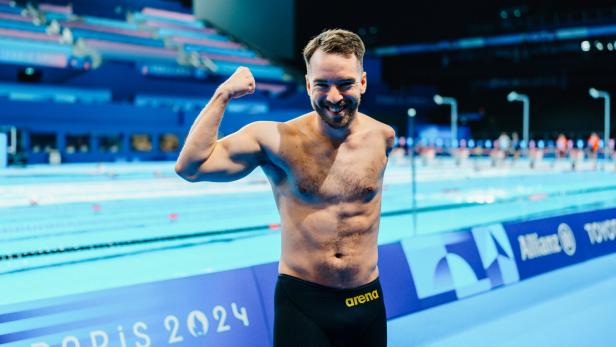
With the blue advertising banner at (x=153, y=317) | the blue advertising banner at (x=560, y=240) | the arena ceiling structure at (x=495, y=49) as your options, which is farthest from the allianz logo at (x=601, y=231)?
the arena ceiling structure at (x=495, y=49)

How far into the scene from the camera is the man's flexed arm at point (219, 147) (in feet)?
6.33

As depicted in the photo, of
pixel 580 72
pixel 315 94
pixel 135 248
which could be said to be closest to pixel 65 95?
pixel 135 248

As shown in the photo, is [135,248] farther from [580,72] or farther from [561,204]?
[580,72]

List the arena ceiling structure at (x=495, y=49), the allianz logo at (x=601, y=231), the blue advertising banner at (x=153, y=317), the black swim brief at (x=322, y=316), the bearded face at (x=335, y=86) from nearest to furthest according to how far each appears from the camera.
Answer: the bearded face at (x=335, y=86) → the black swim brief at (x=322, y=316) → the blue advertising banner at (x=153, y=317) → the allianz logo at (x=601, y=231) → the arena ceiling structure at (x=495, y=49)

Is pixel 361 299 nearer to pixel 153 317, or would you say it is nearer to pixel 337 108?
pixel 337 108

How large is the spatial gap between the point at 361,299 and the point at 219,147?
0.72 meters

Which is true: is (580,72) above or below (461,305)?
above

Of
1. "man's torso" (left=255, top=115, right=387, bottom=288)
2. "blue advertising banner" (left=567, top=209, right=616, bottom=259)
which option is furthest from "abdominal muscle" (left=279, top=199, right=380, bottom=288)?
"blue advertising banner" (left=567, top=209, right=616, bottom=259)

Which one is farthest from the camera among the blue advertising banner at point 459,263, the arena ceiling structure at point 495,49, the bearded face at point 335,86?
the arena ceiling structure at point 495,49

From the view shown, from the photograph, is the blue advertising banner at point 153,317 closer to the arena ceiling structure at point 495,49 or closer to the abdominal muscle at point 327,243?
the abdominal muscle at point 327,243

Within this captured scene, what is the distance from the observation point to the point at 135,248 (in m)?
6.63

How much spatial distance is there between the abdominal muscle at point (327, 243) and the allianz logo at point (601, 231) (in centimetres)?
541

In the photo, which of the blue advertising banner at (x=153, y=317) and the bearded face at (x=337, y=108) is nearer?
the bearded face at (x=337, y=108)

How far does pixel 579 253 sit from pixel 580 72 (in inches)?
1255
